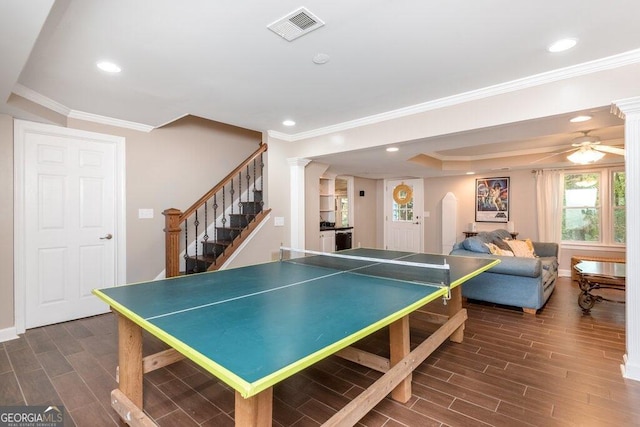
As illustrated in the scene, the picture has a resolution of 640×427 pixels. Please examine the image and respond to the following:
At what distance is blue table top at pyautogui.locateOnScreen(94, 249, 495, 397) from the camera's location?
104 centimetres

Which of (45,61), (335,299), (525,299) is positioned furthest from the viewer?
(525,299)

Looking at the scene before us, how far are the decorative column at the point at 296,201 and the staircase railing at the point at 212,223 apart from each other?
473mm

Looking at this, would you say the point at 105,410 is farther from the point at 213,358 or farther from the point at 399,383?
the point at 399,383

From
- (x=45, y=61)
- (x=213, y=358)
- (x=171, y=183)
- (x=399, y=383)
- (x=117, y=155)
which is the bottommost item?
(x=399, y=383)

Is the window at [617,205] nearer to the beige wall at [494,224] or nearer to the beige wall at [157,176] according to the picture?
the beige wall at [494,224]

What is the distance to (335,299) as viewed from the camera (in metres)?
1.73

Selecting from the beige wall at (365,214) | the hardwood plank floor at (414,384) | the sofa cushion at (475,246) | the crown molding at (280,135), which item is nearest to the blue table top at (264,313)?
the hardwood plank floor at (414,384)

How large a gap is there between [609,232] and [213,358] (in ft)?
24.1

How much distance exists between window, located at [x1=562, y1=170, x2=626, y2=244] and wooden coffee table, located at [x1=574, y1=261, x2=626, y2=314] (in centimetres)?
206

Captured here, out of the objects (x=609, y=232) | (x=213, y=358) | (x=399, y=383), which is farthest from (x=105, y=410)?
(x=609, y=232)

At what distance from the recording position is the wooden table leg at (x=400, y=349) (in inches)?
79.6

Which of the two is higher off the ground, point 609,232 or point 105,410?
point 609,232

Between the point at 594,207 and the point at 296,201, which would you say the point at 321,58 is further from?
the point at 594,207

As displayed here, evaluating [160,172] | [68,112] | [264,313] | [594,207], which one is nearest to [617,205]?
[594,207]
